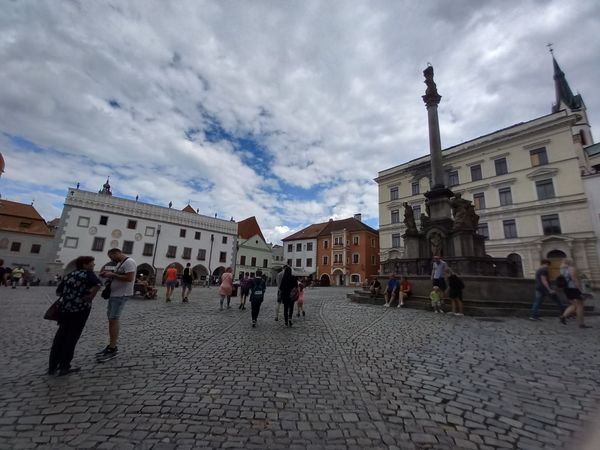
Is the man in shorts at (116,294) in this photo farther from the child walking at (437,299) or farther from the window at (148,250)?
the window at (148,250)

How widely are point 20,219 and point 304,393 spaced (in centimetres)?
4912

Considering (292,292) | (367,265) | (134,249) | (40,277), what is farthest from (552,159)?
(40,277)

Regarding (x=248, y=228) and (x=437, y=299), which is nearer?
(x=437, y=299)

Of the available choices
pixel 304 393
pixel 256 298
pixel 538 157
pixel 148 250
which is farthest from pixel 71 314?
pixel 538 157

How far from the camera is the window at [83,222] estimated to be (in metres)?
32.7

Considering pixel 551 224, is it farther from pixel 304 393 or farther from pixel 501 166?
pixel 304 393

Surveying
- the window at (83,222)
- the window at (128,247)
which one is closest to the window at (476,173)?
the window at (128,247)

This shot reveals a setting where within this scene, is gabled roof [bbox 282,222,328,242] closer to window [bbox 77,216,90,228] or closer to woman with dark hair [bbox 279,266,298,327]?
window [bbox 77,216,90,228]

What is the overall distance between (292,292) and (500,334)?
5144 millimetres

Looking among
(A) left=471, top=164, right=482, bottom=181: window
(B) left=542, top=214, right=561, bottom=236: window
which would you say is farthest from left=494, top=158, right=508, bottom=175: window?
(B) left=542, top=214, right=561, bottom=236: window

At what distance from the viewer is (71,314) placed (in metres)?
4.06

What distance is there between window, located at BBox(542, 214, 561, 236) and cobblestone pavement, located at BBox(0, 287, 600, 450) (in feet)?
85.4

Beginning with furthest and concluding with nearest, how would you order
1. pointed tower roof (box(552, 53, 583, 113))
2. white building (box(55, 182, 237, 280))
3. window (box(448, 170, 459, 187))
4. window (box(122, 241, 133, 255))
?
1. pointed tower roof (box(552, 53, 583, 113))
2. window (box(122, 241, 133, 255))
3. window (box(448, 170, 459, 187))
4. white building (box(55, 182, 237, 280))

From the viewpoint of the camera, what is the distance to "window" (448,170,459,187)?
111ft
